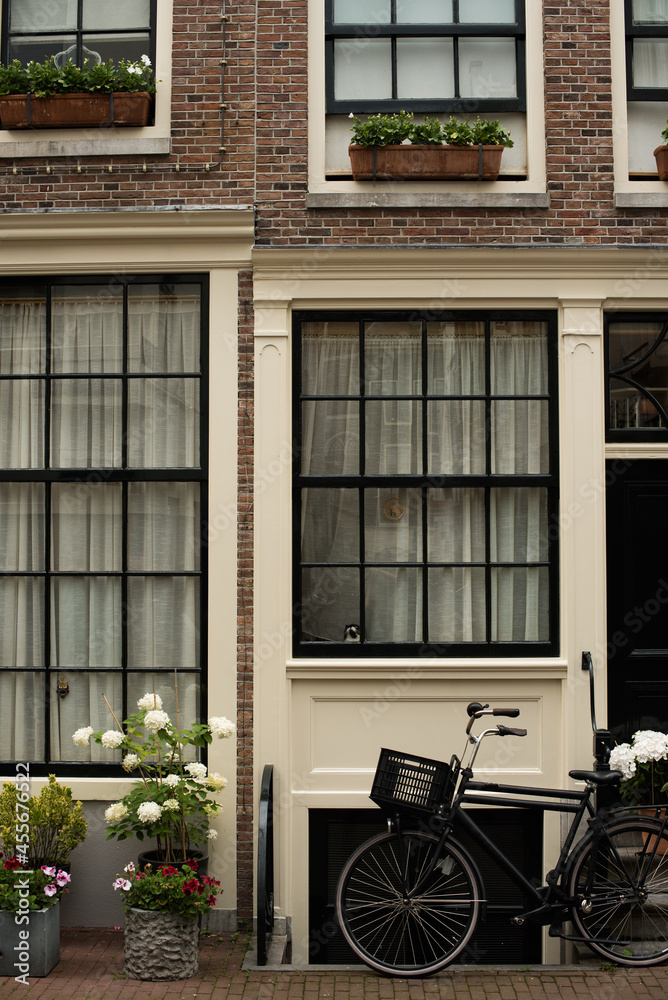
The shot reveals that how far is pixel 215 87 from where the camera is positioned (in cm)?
633

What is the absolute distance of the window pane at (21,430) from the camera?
254 inches

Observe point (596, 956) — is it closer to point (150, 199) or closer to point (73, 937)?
point (73, 937)

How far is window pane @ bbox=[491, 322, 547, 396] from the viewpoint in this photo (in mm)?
6406

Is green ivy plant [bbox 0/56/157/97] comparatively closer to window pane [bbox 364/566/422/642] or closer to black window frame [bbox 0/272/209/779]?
black window frame [bbox 0/272/209/779]

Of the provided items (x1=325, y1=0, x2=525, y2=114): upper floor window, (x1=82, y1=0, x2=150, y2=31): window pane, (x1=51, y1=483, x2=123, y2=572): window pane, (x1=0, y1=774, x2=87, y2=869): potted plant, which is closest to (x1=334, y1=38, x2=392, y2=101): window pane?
(x1=325, y1=0, x2=525, y2=114): upper floor window

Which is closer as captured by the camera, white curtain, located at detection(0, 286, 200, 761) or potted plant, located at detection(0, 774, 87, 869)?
potted plant, located at detection(0, 774, 87, 869)

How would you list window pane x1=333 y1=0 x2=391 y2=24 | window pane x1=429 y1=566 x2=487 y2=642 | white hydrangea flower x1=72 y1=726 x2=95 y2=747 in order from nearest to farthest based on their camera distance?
white hydrangea flower x1=72 y1=726 x2=95 y2=747
window pane x1=429 y1=566 x2=487 y2=642
window pane x1=333 y1=0 x2=391 y2=24

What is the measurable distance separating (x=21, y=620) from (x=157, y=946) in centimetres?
243

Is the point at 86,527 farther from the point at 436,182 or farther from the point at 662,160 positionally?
the point at 662,160

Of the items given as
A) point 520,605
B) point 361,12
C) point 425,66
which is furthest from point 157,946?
point 361,12

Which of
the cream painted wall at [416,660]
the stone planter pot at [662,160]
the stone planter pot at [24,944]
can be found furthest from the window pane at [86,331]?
the stone planter pot at [662,160]

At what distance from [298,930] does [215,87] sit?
5.95 m

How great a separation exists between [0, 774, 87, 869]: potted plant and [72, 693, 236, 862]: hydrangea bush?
0.82 ft

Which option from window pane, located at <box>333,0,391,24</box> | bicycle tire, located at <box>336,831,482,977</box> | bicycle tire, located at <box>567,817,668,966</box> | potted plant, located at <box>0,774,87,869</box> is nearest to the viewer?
bicycle tire, located at <box>336,831,482,977</box>
